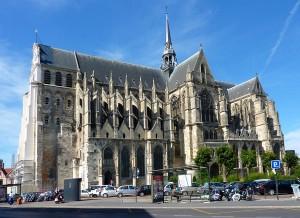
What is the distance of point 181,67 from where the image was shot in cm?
6881

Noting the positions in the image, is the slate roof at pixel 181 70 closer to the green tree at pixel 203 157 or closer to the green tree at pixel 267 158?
the green tree at pixel 203 157

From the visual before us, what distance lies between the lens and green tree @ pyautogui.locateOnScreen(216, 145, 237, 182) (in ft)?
178

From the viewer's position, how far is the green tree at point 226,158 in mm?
54156

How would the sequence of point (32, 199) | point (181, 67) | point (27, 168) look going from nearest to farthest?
point (32, 199), point (27, 168), point (181, 67)

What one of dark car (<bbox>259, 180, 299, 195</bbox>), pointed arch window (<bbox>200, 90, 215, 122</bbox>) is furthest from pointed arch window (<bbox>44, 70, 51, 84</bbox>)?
dark car (<bbox>259, 180, 299, 195</bbox>)

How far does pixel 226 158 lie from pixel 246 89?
71.5 feet

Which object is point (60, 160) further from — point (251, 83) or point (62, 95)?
point (251, 83)

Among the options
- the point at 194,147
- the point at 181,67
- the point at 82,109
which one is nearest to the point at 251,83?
the point at 181,67

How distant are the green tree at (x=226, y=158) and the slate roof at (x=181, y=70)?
15175 millimetres

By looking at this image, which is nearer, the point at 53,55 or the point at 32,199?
the point at 32,199

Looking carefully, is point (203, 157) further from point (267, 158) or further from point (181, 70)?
point (181, 70)

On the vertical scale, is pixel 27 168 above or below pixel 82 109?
below

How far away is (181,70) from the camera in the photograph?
222 ft

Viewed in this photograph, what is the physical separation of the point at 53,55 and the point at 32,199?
27196 millimetres
